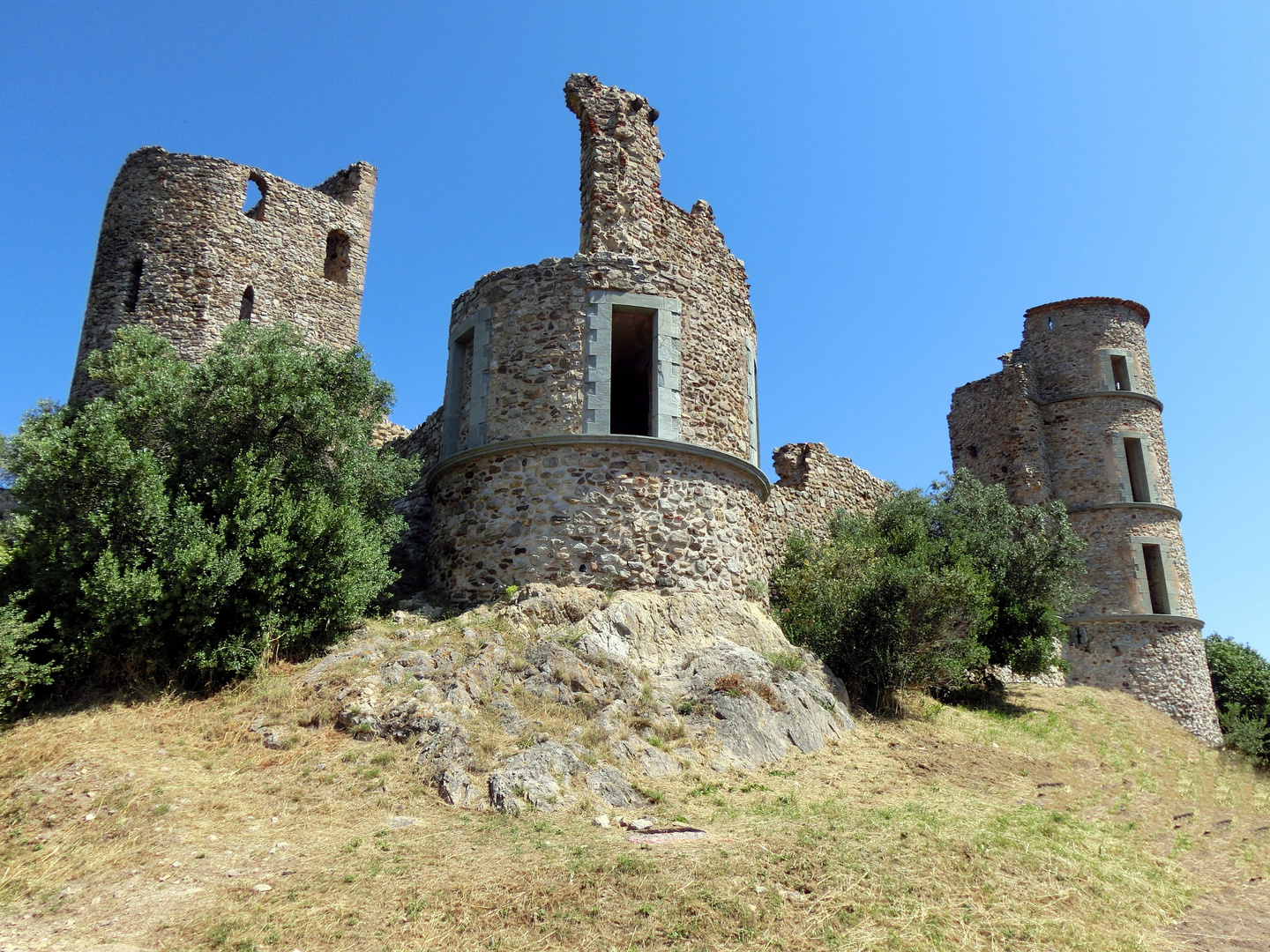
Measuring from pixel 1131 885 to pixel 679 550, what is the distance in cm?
649

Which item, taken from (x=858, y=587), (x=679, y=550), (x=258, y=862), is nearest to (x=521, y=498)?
(x=679, y=550)

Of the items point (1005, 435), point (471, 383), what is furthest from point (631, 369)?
point (1005, 435)

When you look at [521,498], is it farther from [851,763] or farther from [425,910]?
[425,910]

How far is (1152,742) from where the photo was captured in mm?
17375

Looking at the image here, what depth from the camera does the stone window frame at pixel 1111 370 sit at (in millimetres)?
23906

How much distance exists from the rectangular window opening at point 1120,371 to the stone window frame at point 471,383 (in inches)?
765

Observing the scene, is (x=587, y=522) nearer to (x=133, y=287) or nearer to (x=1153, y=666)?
(x=133, y=287)

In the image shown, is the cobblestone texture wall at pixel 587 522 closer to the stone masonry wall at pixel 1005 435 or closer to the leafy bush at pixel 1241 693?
the stone masonry wall at pixel 1005 435

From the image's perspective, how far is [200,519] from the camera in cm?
941

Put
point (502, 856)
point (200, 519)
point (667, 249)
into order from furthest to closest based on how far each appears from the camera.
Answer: point (667, 249) → point (200, 519) → point (502, 856)

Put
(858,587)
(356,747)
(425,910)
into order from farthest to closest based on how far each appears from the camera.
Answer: (858,587) → (356,747) → (425,910)

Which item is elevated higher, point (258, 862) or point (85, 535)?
point (85, 535)

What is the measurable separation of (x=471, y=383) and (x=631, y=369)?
4260 millimetres

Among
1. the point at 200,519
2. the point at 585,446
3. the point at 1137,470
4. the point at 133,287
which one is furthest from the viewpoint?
the point at 1137,470
